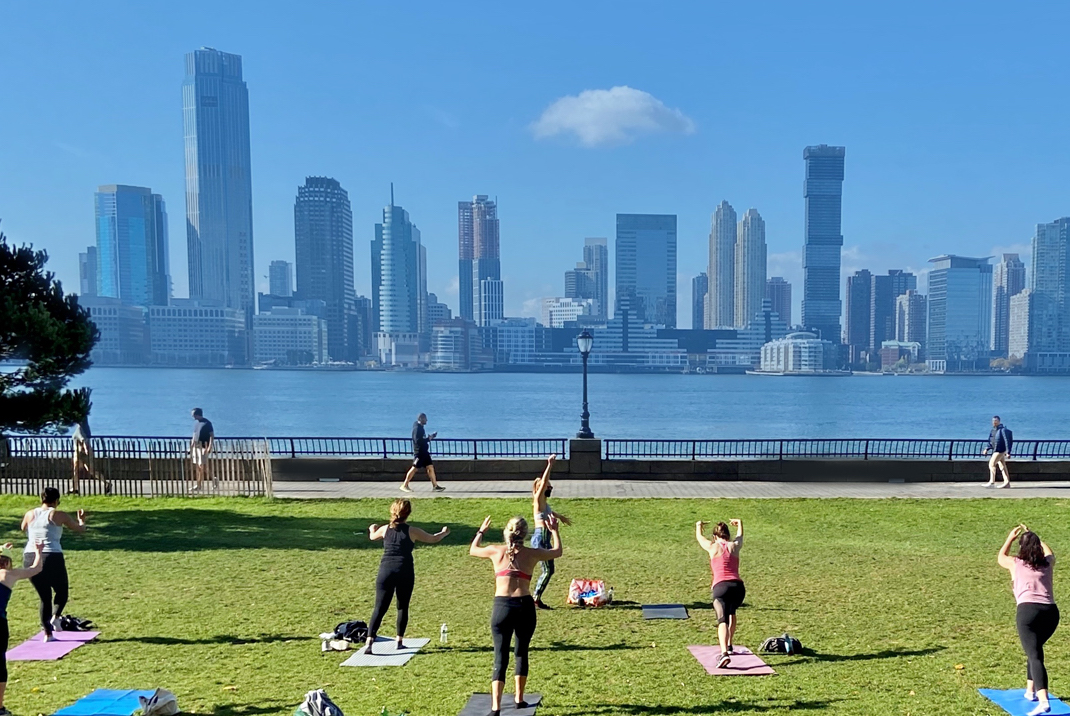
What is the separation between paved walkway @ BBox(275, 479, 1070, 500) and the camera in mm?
20422

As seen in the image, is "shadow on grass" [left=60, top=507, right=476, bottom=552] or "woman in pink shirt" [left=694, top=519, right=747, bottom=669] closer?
"woman in pink shirt" [left=694, top=519, right=747, bottom=669]

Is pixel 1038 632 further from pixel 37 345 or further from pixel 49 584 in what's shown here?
pixel 37 345

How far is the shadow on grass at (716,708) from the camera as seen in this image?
6.79m

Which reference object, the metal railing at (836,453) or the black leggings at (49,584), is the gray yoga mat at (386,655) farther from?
the metal railing at (836,453)

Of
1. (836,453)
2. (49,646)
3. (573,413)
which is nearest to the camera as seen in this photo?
(49,646)

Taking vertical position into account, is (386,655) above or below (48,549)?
below

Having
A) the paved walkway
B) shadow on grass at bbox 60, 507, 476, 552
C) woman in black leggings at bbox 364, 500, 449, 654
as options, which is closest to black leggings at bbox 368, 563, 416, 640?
woman in black leggings at bbox 364, 500, 449, 654

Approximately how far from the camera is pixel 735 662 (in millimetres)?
8094

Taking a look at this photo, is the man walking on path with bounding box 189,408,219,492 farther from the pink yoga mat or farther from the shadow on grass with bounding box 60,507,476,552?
the pink yoga mat

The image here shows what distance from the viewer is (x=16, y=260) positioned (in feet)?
50.9

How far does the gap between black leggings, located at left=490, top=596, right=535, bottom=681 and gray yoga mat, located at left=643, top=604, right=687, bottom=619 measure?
11.9 feet

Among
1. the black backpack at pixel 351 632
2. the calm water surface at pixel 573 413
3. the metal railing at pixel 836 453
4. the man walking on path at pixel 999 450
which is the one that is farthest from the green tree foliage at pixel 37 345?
the calm water surface at pixel 573 413

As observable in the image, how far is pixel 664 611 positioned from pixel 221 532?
9639 mm

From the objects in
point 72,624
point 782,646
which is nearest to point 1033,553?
point 782,646
